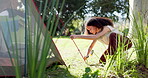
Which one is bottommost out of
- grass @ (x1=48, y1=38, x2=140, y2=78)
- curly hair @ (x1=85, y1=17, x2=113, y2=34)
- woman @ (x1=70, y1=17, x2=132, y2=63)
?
grass @ (x1=48, y1=38, x2=140, y2=78)

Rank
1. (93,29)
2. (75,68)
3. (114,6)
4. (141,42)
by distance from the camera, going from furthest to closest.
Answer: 1. (114,6)
2. (93,29)
3. (75,68)
4. (141,42)

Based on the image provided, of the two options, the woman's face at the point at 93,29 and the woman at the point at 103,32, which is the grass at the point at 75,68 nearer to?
the woman at the point at 103,32

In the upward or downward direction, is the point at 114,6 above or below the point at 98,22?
below

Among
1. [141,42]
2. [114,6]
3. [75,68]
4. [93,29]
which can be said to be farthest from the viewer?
[114,6]

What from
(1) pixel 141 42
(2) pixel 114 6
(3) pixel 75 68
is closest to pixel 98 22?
(3) pixel 75 68

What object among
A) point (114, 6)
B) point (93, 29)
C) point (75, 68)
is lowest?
point (114, 6)

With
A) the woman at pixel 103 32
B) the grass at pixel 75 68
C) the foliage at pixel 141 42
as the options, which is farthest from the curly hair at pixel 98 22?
the foliage at pixel 141 42

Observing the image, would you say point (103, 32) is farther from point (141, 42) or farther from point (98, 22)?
point (141, 42)

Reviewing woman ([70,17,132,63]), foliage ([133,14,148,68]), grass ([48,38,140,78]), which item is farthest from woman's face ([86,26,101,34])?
foliage ([133,14,148,68])

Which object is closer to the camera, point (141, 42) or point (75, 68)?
point (141, 42)

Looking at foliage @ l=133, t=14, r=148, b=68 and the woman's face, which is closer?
foliage @ l=133, t=14, r=148, b=68

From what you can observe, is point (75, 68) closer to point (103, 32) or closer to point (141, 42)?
point (103, 32)

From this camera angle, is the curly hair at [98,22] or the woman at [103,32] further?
the curly hair at [98,22]

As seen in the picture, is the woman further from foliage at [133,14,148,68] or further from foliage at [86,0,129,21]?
foliage at [133,14,148,68]
